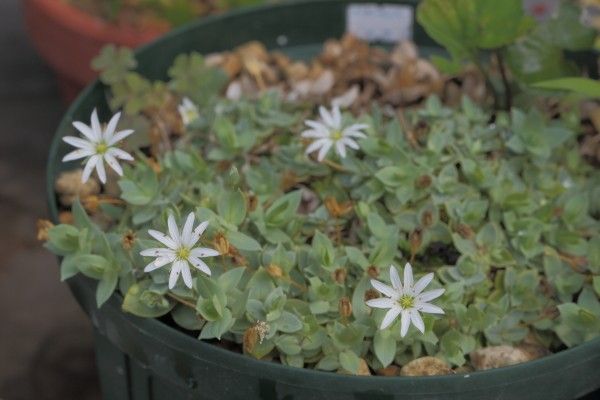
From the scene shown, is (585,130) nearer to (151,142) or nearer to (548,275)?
(548,275)

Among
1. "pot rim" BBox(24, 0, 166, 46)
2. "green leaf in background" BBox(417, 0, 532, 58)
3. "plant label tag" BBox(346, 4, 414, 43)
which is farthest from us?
"pot rim" BBox(24, 0, 166, 46)

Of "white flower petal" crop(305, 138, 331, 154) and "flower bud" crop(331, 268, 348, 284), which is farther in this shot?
"white flower petal" crop(305, 138, 331, 154)

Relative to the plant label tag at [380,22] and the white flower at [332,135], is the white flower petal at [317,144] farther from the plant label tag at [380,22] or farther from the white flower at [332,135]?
the plant label tag at [380,22]

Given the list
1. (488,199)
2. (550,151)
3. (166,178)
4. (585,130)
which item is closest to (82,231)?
(166,178)

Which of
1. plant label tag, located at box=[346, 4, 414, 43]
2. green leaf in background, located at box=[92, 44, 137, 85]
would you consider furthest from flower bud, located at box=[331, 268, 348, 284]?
plant label tag, located at box=[346, 4, 414, 43]

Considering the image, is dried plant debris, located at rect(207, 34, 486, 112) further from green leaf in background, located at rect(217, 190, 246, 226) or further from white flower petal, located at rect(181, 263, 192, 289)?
white flower petal, located at rect(181, 263, 192, 289)

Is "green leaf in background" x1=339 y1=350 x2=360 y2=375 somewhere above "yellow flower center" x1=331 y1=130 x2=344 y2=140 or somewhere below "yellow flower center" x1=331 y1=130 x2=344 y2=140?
below

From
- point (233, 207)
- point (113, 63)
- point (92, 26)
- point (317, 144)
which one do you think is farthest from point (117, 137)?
point (92, 26)

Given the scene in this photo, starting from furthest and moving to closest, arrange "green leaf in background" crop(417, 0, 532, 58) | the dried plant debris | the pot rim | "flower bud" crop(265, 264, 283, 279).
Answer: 1. the pot rim
2. the dried plant debris
3. "green leaf in background" crop(417, 0, 532, 58)
4. "flower bud" crop(265, 264, 283, 279)
